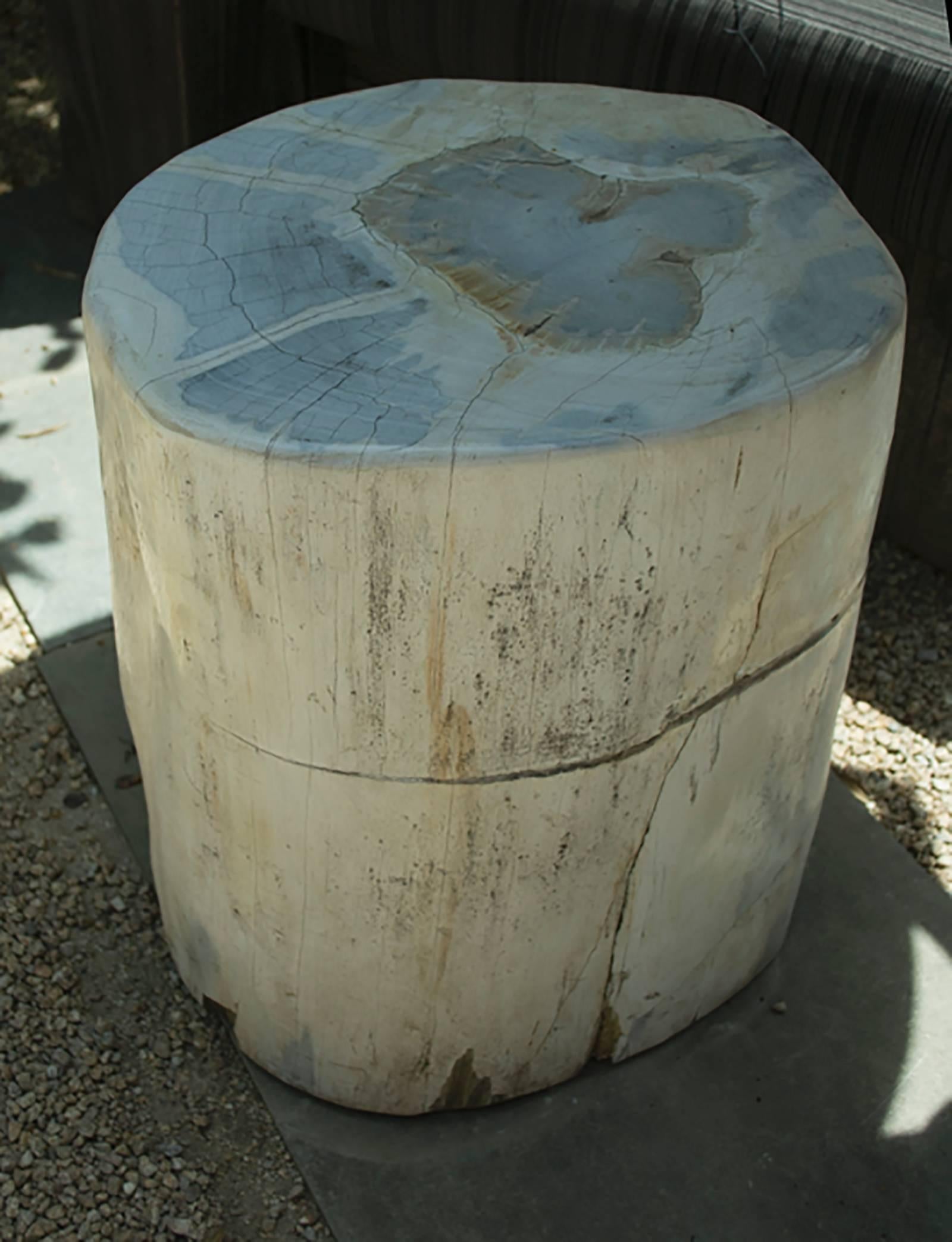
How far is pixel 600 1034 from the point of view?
2529mm

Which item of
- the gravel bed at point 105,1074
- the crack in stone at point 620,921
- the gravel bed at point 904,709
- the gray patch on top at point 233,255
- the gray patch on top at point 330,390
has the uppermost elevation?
the gray patch on top at point 233,255

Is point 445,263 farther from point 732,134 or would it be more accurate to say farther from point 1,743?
point 1,743

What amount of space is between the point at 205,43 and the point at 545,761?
3.26 m

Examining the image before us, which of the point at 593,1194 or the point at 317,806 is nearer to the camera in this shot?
the point at 317,806

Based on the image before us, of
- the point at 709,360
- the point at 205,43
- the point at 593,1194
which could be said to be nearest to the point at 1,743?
the point at 593,1194

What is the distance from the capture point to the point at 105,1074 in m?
2.61

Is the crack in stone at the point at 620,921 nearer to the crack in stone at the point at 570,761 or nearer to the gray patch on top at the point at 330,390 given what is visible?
the crack in stone at the point at 570,761

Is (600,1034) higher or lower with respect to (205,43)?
lower

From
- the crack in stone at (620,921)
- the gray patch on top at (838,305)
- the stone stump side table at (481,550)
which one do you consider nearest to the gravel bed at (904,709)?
the stone stump side table at (481,550)

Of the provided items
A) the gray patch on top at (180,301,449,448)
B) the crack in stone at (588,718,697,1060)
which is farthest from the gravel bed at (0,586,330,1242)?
the gray patch on top at (180,301,449,448)

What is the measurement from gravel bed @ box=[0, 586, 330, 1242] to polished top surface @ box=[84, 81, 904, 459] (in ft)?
4.46

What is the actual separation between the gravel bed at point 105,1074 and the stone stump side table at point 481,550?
151 mm

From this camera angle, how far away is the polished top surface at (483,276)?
6.14 ft

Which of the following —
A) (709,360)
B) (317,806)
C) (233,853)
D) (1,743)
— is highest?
(709,360)
